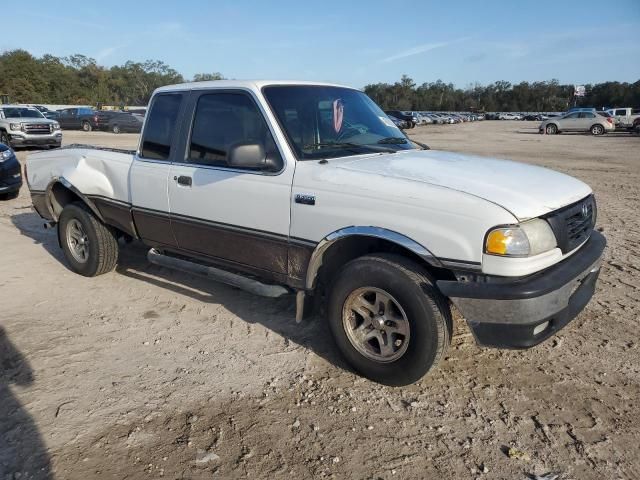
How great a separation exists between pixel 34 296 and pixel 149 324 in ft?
4.96

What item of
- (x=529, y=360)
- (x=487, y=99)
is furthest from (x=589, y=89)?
(x=529, y=360)

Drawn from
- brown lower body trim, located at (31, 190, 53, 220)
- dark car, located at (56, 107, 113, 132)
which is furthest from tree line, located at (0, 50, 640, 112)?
brown lower body trim, located at (31, 190, 53, 220)

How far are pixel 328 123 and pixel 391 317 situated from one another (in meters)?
1.63

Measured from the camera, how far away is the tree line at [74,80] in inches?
3169

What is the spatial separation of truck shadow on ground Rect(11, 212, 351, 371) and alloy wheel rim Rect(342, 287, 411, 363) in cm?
29

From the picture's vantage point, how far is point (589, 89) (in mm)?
94125

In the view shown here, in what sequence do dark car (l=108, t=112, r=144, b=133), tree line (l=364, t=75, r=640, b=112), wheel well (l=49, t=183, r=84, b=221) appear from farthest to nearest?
tree line (l=364, t=75, r=640, b=112) < dark car (l=108, t=112, r=144, b=133) < wheel well (l=49, t=183, r=84, b=221)

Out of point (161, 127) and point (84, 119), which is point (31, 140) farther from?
point (161, 127)

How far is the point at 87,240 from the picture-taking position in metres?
5.41

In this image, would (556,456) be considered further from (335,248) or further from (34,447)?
(34,447)

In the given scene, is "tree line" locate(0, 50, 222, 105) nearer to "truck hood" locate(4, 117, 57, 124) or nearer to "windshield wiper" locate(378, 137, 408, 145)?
"truck hood" locate(4, 117, 57, 124)

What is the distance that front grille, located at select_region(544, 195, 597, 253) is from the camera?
9.87 feet

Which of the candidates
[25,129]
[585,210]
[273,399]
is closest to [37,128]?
[25,129]

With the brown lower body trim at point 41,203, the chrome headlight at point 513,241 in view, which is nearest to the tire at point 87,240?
the brown lower body trim at point 41,203
